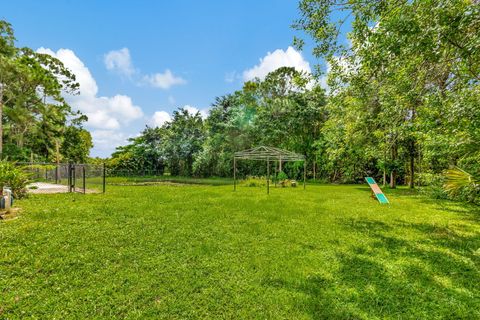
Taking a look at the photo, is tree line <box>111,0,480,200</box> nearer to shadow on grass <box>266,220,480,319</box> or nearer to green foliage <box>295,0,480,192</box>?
green foliage <box>295,0,480,192</box>

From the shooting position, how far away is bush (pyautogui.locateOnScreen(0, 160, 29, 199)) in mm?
6559

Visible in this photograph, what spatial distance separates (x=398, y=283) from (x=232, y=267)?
2279 millimetres

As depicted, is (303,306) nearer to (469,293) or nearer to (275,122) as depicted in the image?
(469,293)

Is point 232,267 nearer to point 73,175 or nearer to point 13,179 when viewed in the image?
point 13,179

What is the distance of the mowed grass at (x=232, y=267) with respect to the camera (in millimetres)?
2697

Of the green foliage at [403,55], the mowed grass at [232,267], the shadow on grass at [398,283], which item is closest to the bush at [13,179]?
the mowed grass at [232,267]

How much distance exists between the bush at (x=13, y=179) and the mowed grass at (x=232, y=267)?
109 cm

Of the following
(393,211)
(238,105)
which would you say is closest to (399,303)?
(393,211)

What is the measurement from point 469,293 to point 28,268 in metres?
5.80

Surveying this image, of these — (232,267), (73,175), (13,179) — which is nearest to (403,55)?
(232,267)

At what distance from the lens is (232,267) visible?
3594 mm

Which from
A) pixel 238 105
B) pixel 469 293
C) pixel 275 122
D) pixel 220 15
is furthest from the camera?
pixel 238 105

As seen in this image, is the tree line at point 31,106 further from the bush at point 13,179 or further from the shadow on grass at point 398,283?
the shadow on grass at point 398,283

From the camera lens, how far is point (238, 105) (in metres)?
23.1
